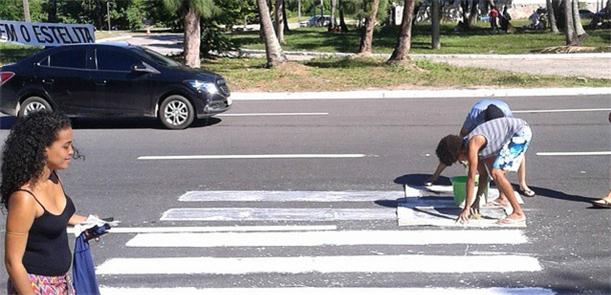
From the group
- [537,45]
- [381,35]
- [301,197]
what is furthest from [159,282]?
[381,35]

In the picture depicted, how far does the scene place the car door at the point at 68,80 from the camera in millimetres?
13016

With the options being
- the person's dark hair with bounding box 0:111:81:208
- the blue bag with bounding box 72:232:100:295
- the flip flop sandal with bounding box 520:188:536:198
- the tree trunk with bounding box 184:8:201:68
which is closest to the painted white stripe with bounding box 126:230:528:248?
the flip flop sandal with bounding box 520:188:536:198

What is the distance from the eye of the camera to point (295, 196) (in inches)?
323

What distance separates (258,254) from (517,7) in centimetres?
7183

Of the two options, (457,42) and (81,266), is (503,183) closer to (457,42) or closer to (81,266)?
(81,266)

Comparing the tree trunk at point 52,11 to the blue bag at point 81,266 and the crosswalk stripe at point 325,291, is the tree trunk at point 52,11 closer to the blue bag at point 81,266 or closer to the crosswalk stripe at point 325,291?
the crosswalk stripe at point 325,291

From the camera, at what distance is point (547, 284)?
5.45 meters

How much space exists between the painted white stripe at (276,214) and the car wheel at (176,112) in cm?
550

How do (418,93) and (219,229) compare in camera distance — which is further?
(418,93)

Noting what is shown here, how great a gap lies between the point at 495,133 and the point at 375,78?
44.5ft

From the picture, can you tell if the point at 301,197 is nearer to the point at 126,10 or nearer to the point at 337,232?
the point at 337,232

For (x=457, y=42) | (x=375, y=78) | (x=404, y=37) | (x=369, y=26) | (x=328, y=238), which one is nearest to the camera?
(x=328, y=238)

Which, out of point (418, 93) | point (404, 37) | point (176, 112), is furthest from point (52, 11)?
Answer: point (176, 112)

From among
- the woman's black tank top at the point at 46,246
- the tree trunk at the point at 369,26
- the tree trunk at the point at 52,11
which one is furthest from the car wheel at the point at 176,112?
the tree trunk at the point at 52,11
